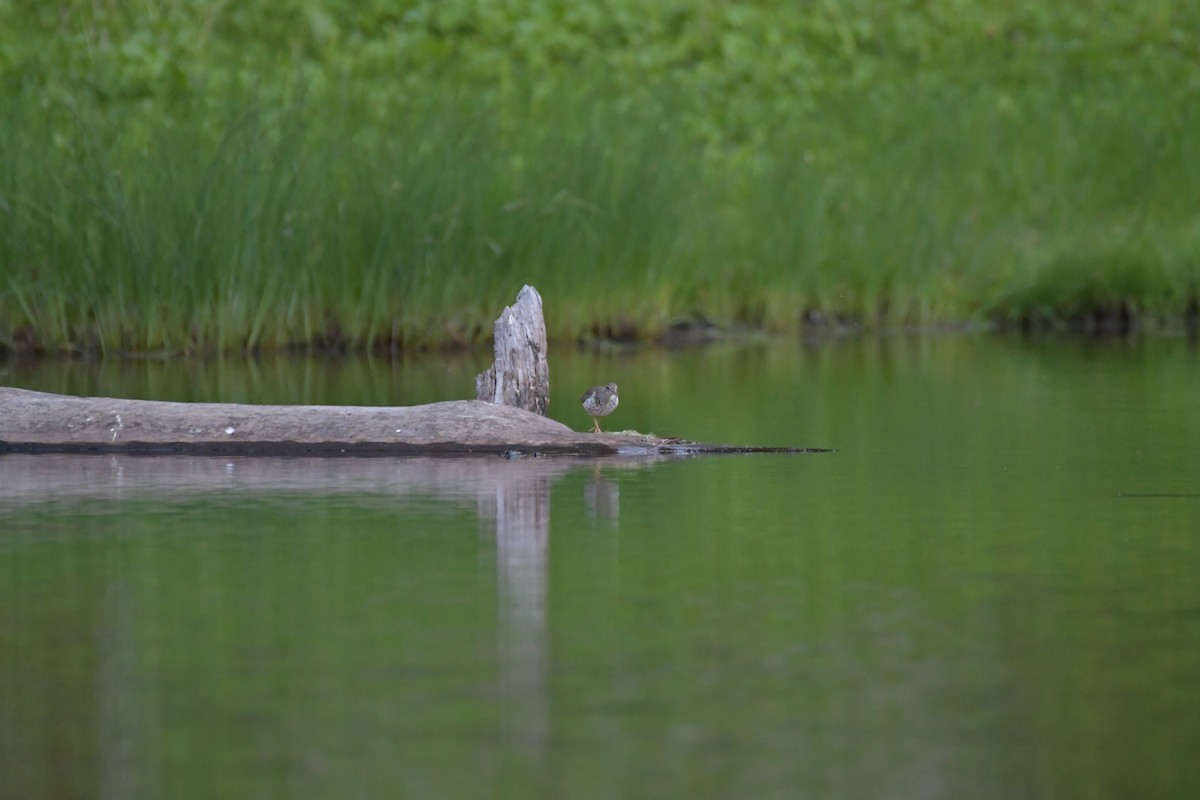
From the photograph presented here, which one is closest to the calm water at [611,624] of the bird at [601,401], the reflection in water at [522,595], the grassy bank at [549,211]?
the reflection in water at [522,595]

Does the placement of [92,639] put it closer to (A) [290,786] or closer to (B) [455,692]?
(B) [455,692]

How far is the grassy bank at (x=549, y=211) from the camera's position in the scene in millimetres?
11945

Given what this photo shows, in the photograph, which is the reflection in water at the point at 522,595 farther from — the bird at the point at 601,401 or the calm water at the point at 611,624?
the bird at the point at 601,401

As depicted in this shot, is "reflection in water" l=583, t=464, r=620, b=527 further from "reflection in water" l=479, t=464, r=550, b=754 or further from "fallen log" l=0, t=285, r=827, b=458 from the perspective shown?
"fallen log" l=0, t=285, r=827, b=458

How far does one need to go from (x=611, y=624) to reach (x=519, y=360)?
3.10 m

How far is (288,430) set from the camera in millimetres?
6715

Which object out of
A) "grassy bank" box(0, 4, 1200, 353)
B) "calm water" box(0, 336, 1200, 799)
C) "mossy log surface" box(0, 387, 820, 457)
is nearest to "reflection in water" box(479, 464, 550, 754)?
"calm water" box(0, 336, 1200, 799)

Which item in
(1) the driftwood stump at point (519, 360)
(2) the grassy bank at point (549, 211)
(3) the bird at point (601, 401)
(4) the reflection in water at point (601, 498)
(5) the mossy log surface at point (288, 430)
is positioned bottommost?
(4) the reflection in water at point (601, 498)

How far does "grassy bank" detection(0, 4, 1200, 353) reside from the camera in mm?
11945

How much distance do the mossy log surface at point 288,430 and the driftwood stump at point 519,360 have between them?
25 cm

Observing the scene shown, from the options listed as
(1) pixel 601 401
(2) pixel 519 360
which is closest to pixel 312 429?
(2) pixel 519 360

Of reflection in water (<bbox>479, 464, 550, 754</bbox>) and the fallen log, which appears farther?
the fallen log

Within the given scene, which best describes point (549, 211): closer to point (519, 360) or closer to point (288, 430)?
point (519, 360)

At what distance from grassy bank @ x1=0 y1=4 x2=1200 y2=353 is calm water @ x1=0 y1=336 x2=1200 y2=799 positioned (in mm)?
5314
